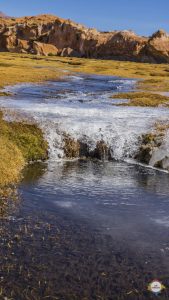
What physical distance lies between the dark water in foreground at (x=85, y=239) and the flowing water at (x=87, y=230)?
4 cm

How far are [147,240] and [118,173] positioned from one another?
13707 mm

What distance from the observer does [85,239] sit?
20312 millimetres

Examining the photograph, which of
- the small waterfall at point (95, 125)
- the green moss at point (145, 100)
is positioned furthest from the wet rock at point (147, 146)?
the green moss at point (145, 100)

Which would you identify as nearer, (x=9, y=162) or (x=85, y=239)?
(x=85, y=239)

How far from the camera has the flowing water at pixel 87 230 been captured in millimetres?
16328

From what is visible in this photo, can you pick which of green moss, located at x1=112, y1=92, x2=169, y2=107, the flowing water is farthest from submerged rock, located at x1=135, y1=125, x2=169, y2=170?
green moss, located at x1=112, y1=92, x2=169, y2=107

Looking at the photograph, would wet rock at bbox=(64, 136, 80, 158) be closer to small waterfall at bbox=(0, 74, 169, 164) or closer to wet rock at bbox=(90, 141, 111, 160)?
small waterfall at bbox=(0, 74, 169, 164)

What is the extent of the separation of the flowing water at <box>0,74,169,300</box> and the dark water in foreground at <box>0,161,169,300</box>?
0.12 ft

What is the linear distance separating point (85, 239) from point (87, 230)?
1.19 meters

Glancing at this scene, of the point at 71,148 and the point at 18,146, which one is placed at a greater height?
the point at 18,146

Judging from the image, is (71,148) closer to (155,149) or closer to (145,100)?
(155,149)

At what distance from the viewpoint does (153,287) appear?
53.5ft

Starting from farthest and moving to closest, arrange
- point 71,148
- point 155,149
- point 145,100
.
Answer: point 145,100, point 71,148, point 155,149

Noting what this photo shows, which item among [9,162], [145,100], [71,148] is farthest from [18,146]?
[145,100]
